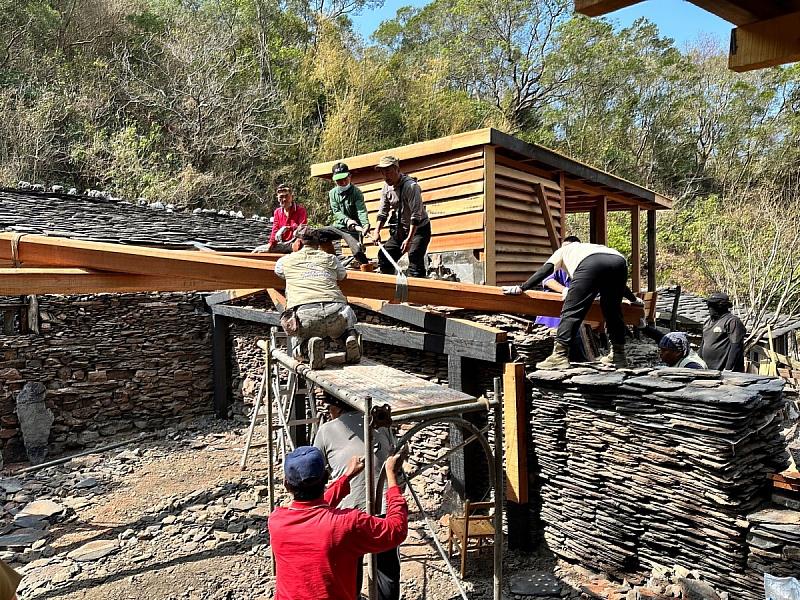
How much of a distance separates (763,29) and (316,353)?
12.3 ft

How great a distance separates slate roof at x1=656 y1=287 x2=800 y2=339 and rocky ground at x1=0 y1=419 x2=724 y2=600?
34.6ft

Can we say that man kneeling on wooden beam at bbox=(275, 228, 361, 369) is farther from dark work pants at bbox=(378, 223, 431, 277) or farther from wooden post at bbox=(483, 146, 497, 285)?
wooden post at bbox=(483, 146, 497, 285)

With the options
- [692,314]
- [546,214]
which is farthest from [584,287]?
[692,314]

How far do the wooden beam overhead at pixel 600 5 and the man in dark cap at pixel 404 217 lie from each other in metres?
4.99

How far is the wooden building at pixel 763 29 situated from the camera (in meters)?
2.04

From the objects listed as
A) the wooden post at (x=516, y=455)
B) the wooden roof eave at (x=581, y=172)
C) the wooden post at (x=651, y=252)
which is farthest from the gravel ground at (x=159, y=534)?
the wooden post at (x=651, y=252)

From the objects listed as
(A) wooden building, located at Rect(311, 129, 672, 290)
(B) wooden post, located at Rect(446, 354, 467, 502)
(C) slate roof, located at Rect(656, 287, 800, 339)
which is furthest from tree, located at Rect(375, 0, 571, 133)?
(B) wooden post, located at Rect(446, 354, 467, 502)

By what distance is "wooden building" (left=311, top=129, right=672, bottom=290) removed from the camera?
8484 mm

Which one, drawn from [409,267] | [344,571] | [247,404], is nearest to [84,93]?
[247,404]

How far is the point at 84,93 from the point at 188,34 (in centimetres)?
504

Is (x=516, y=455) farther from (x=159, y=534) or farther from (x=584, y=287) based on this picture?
(x=159, y=534)

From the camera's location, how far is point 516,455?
566 cm

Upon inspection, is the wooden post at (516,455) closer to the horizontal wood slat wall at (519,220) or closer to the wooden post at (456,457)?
the wooden post at (456,457)

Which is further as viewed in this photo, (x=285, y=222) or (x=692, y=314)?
(x=692, y=314)
